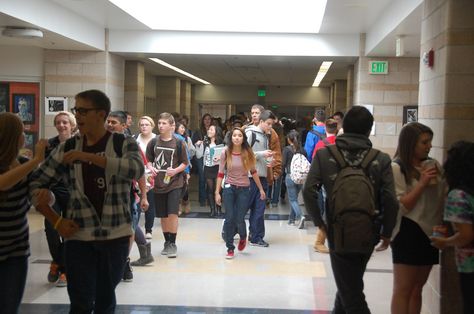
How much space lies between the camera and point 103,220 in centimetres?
331

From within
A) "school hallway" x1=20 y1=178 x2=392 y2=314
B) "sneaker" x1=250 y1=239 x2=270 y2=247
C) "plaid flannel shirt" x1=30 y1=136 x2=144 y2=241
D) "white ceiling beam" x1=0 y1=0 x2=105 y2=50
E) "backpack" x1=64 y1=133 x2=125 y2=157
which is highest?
"white ceiling beam" x1=0 y1=0 x2=105 y2=50

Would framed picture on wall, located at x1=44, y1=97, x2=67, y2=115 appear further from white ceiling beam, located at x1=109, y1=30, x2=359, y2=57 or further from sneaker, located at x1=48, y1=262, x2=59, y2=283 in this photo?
sneaker, located at x1=48, y1=262, x2=59, y2=283

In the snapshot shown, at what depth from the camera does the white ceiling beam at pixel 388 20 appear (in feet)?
23.7

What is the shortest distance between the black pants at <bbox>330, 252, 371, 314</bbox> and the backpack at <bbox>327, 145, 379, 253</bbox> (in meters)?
0.07

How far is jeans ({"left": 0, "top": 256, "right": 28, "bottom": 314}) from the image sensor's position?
3.22 m

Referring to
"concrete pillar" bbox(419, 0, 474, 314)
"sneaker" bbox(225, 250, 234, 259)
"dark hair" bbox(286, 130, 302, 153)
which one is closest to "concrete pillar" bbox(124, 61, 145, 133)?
"dark hair" bbox(286, 130, 302, 153)

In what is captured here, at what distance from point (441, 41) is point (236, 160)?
3049mm

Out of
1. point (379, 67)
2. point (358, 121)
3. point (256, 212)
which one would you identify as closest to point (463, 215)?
point (358, 121)

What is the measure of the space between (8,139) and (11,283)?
82 cm

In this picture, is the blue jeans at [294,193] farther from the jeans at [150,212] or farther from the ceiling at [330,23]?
the ceiling at [330,23]

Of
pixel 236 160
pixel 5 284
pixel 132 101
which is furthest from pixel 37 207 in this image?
pixel 132 101

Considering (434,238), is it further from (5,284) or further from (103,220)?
(5,284)

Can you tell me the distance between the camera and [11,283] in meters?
3.26

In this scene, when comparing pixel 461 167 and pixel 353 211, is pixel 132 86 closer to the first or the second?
pixel 353 211
